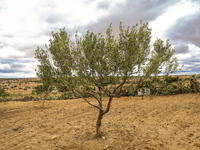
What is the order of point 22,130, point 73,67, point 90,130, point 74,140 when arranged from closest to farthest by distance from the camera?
point 73,67 → point 74,140 → point 90,130 → point 22,130

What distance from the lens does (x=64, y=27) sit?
8.59 meters

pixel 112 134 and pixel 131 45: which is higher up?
pixel 131 45

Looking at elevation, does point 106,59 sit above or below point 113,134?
above

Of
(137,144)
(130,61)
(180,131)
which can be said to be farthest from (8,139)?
(180,131)

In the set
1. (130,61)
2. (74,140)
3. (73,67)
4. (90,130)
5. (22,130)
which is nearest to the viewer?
(130,61)

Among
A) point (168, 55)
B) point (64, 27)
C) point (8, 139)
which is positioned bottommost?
point (8, 139)

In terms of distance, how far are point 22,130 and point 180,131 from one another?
37.5 feet

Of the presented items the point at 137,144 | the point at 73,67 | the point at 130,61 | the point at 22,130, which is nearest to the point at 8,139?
the point at 22,130

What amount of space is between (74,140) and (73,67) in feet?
15.1

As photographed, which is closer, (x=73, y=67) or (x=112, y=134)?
(x=73, y=67)

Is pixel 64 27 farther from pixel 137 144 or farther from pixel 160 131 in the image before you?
pixel 160 131

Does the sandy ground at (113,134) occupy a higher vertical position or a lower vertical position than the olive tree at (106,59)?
lower

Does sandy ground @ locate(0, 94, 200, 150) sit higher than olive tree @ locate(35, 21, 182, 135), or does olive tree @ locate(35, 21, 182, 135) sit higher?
olive tree @ locate(35, 21, 182, 135)

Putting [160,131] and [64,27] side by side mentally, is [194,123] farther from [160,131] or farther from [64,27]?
[64,27]
